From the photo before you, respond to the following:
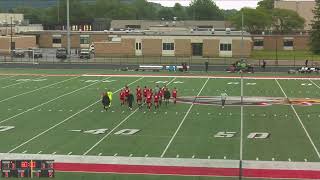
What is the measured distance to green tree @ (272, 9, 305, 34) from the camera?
103 meters

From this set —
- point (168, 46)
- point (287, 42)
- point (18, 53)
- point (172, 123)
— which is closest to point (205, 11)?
point (287, 42)

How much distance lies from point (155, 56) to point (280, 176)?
53982 mm

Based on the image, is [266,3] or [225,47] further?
[266,3]

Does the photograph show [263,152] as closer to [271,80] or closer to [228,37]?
[271,80]

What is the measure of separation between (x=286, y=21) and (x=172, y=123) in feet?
269

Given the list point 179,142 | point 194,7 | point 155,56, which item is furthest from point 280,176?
point 194,7

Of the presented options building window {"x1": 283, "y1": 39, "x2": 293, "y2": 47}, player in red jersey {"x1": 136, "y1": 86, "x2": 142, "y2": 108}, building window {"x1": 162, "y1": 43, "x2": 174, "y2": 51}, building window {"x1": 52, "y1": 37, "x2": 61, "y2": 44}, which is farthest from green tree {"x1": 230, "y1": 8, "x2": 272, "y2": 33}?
player in red jersey {"x1": 136, "y1": 86, "x2": 142, "y2": 108}

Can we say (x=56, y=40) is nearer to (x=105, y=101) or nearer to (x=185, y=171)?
(x=105, y=101)

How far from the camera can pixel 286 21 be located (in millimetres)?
103750

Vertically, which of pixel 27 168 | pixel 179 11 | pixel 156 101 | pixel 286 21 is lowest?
pixel 27 168

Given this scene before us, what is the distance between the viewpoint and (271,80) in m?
44.7

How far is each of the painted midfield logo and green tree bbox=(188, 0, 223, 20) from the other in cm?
12304

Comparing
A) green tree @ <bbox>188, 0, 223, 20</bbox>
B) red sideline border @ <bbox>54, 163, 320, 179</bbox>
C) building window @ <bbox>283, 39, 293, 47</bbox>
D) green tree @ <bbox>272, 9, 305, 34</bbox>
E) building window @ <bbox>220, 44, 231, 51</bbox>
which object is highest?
Answer: green tree @ <bbox>188, 0, 223, 20</bbox>

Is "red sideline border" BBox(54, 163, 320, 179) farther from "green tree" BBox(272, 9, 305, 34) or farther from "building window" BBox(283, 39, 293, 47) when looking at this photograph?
"green tree" BBox(272, 9, 305, 34)
